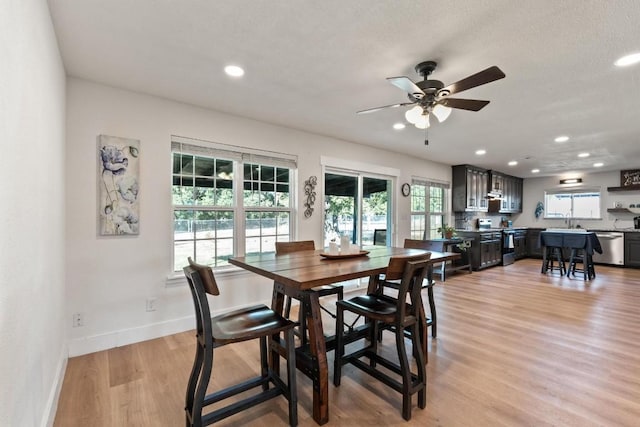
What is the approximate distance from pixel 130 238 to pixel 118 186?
1.61ft

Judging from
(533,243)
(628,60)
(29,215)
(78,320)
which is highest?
(628,60)

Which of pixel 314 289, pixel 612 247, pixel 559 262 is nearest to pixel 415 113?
pixel 314 289

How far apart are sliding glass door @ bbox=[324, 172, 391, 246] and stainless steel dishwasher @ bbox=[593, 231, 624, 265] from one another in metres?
5.53

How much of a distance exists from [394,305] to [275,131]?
8.69ft

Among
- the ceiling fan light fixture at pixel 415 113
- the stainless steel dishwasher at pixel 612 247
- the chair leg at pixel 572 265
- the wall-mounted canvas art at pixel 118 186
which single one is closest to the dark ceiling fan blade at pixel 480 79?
the ceiling fan light fixture at pixel 415 113

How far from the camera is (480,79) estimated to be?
Result: 6.27 ft

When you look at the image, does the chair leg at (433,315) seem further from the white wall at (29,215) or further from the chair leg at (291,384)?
the white wall at (29,215)

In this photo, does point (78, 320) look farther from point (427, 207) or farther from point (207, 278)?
point (427, 207)

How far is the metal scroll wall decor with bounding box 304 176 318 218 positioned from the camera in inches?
164

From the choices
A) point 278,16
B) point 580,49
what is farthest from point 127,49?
point 580,49

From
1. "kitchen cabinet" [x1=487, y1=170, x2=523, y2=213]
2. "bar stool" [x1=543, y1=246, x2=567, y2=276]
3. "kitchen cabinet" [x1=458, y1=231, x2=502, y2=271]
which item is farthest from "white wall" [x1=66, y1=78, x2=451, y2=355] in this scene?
"kitchen cabinet" [x1=487, y1=170, x2=523, y2=213]

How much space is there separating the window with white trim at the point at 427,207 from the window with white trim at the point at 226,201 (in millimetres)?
2994

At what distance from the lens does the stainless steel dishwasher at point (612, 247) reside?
6980 millimetres

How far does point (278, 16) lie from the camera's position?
1784 mm
